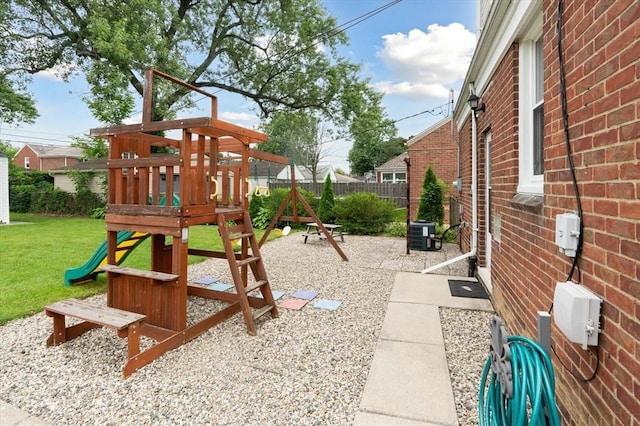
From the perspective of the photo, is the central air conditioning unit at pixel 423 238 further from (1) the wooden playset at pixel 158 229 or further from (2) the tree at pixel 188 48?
(2) the tree at pixel 188 48

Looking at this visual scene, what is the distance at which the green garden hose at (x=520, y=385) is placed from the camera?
4.44ft

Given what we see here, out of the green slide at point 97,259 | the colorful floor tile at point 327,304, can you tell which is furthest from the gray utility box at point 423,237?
the green slide at point 97,259

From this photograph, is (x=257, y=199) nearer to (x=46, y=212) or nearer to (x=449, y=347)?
(x=449, y=347)

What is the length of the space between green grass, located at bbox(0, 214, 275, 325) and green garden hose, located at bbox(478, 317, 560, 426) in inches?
186

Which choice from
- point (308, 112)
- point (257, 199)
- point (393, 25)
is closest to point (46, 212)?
point (257, 199)

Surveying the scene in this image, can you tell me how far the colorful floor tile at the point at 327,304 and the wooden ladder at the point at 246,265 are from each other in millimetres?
633

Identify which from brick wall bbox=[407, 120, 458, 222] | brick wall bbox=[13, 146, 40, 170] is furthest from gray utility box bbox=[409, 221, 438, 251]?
brick wall bbox=[13, 146, 40, 170]

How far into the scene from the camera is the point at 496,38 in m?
3.79

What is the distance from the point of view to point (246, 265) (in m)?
4.02

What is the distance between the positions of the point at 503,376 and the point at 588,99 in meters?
1.35

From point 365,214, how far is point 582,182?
9.40 m

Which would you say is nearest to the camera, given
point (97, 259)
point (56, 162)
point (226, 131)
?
point (226, 131)

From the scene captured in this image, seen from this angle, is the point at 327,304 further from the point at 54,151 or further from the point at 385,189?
the point at 54,151

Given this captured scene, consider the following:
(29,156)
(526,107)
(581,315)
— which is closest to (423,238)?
(526,107)
